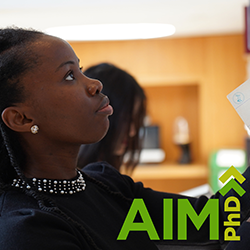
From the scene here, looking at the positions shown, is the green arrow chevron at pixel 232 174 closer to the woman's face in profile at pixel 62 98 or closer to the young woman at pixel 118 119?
the woman's face in profile at pixel 62 98

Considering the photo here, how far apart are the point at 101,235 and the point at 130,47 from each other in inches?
126

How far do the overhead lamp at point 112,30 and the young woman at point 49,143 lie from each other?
213 centimetres

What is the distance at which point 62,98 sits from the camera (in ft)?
1.75

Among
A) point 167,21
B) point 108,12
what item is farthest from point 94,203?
point 167,21

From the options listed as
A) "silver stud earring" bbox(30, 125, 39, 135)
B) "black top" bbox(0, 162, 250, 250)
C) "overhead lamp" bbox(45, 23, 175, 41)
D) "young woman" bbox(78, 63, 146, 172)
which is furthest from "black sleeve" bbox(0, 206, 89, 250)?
"overhead lamp" bbox(45, 23, 175, 41)

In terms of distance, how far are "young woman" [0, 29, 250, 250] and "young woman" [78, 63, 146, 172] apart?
24.2 inches

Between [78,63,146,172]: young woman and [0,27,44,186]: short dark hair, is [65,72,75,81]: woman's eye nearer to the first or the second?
[0,27,44,186]: short dark hair

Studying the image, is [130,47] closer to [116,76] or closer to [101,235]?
[116,76]

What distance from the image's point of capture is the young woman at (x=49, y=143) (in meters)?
0.52

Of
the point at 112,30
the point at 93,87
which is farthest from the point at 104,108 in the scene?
the point at 112,30

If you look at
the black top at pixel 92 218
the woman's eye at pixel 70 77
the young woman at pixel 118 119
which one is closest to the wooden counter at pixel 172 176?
the young woman at pixel 118 119

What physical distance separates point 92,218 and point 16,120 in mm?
203

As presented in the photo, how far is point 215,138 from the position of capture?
138 inches

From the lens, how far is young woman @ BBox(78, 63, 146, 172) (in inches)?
48.9
